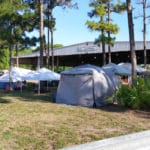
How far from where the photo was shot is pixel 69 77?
62.3 feet

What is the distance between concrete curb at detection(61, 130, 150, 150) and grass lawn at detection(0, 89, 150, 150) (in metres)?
3.37

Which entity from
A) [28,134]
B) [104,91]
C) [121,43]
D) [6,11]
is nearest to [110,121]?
[28,134]

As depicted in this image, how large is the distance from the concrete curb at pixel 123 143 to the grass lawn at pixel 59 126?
3.37m

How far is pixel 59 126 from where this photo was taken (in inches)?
429

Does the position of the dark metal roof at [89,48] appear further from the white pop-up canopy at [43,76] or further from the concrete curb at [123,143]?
the concrete curb at [123,143]

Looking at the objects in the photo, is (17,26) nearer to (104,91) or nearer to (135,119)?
(104,91)

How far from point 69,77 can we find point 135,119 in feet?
22.4

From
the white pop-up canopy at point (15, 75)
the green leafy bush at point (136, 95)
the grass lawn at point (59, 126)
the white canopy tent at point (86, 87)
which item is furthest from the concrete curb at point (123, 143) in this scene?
the white pop-up canopy at point (15, 75)

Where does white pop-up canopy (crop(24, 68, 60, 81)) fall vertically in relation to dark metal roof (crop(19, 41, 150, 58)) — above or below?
below

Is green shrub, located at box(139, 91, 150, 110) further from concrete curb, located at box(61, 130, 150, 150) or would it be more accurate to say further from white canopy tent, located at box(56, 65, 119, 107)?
concrete curb, located at box(61, 130, 150, 150)

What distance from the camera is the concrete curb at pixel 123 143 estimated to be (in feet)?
15.7

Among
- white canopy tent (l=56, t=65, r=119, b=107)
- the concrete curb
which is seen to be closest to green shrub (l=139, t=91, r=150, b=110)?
white canopy tent (l=56, t=65, r=119, b=107)

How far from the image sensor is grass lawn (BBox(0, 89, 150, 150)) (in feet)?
29.1

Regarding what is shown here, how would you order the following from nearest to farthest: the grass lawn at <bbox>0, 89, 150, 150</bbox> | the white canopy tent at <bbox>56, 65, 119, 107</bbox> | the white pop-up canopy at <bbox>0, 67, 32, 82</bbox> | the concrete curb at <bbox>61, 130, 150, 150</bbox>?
1. the concrete curb at <bbox>61, 130, 150, 150</bbox>
2. the grass lawn at <bbox>0, 89, 150, 150</bbox>
3. the white canopy tent at <bbox>56, 65, 119, 107</bbox>
4. the white pop-up canopy at <bbox>0, 67, 32, 82</bbox>
